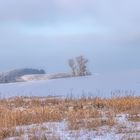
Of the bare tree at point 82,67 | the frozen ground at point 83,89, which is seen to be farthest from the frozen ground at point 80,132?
the bare tree at point 82,67

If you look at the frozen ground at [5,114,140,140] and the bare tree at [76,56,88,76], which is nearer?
the frozen ground at [5,114,140,140]

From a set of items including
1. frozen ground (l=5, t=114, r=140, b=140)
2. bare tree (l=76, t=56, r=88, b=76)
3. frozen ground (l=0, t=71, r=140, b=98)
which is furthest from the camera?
bare tree (l=76, t=56, r=88, b=76)

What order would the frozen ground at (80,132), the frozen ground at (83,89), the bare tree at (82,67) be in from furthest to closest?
1. the bare tree at (82,67)
2. the frozen ground at (83,89)
3. the frozen ground at (80,132)

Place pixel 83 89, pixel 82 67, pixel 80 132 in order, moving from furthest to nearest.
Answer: pixel 82 67 → pixel 83 89 → pixel 80 132

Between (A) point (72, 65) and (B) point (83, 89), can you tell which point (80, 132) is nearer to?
(B) point (83, 89)

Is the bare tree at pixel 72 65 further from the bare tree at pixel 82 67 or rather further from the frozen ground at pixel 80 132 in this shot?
the frozen ground at pixel 80 132

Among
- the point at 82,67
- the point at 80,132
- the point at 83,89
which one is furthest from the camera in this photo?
the point at 82,67

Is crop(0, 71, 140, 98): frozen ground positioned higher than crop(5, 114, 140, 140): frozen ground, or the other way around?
crop(0, 71, 140, 98): frozen ground

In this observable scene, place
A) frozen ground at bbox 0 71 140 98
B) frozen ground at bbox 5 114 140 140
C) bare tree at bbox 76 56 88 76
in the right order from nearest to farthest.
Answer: frozen ground at bbox 5 114 140 140 < frozen ground at bbox 0 71 140 98 < bare tree at bbox 76 56 88 76

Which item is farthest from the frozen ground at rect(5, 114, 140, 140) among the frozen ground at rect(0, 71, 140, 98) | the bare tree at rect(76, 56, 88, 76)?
the bare tree at rect(76, 56, 88, 76)

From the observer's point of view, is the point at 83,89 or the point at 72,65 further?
the point at 72,65

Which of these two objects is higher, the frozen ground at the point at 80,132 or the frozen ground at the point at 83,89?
the frozen ground at the point at 83,89

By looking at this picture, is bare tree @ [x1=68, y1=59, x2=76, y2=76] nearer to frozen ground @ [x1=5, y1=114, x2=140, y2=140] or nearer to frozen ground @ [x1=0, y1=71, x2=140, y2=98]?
frozen ground @ [x1=0, y1=71, x2=140, y2=98]

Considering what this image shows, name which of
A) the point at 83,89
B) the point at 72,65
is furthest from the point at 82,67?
the point at 83,89
